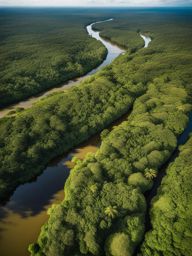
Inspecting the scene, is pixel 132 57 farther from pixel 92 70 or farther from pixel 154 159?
pixel 154 159

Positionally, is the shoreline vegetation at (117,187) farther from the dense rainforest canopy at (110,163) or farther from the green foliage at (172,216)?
the green foliage at (172,216)

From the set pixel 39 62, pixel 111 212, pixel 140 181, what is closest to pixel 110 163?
pixel 140 181

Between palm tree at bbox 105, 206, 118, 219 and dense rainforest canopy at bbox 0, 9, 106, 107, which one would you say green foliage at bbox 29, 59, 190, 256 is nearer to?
palm tree at bbox 105, 206, 118, 219

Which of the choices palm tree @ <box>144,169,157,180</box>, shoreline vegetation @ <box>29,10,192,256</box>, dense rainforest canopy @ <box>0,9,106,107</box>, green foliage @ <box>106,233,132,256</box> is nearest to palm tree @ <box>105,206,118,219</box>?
shoreline vegetation @ <box>29,10,192,256</box>

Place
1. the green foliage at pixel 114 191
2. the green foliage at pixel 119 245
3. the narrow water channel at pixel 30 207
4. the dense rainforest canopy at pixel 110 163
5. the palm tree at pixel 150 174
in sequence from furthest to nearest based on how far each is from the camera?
the palm tree at pixel 150 174, the narrow water channel at pixel 30 207, the dense rainforest canopy at pixel 110 163, the green foliage at pixel 114 191, the green foliage at pixel 119 245

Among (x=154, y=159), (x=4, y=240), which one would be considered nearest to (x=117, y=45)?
(x=154, y=159)

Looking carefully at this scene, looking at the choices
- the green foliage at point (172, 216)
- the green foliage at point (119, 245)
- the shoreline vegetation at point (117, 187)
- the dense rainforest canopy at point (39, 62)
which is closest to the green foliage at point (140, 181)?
the shoreline vegetation at point (117, 187)
